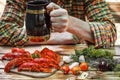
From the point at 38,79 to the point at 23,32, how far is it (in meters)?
0.78

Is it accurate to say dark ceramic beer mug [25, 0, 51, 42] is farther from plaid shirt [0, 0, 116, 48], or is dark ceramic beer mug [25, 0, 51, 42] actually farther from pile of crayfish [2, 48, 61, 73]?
plaid shirt [0, 0, 116, 48]

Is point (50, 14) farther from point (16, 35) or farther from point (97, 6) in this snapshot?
point (97, 6)

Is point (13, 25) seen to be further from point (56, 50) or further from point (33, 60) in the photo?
point (33, 60)

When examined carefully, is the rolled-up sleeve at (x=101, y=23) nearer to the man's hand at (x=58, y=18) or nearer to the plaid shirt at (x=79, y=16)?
the plaid shirt at (x=79, y=16)

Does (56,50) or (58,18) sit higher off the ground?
(58,18)

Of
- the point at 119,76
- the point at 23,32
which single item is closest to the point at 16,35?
the point at 23,32

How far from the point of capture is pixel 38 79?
8.21 ft

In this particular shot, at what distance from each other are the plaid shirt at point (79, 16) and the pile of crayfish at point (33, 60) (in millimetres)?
318

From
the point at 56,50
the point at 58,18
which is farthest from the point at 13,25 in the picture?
the point at 58,18


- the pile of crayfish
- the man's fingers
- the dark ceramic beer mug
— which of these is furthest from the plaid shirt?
the dark ceramic beer mug

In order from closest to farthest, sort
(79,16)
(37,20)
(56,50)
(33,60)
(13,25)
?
(37,20), (33,60), (56,50), (13,25), (79,16)

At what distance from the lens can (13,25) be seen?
3.23m

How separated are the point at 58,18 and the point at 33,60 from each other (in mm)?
335

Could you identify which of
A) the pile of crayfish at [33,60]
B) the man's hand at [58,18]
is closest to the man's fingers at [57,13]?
the man's hand at [58,18]
